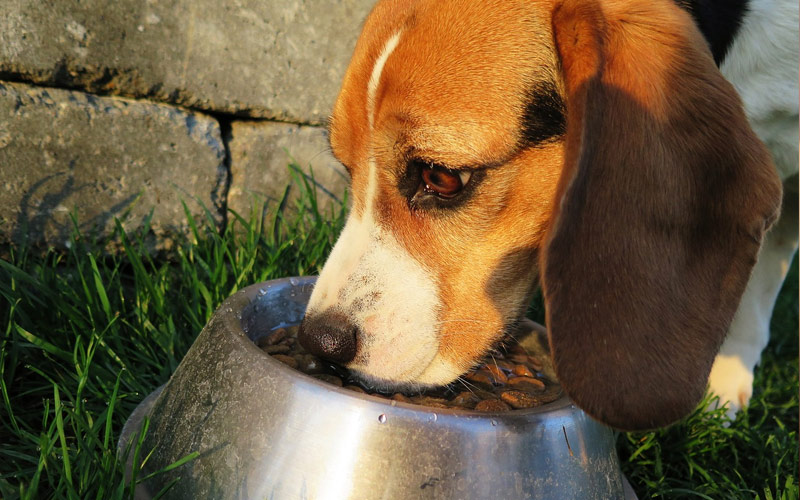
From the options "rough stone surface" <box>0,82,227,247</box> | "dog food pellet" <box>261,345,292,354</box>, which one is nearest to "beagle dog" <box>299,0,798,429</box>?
"dog food pellet" <box>261,345,292,354</box>

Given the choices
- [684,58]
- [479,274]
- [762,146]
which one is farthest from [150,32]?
[762,146]

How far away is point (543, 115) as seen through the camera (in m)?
1.91

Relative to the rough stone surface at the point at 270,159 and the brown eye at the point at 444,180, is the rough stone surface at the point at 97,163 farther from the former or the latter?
the brown eye at the point at 444,180

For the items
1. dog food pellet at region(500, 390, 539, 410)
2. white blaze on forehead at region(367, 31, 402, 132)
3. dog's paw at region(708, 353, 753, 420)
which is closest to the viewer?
dog food pellet at region(500, 390, 539, 410)

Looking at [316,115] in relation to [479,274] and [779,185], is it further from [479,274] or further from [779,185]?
[779,185]

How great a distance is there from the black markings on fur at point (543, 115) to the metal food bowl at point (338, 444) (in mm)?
673

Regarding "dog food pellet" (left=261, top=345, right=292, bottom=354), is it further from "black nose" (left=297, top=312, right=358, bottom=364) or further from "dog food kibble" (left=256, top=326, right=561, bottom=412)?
"black nose" (left=297, top=312, right=358, bottom=364)

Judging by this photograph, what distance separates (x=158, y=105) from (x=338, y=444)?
6.56 feet

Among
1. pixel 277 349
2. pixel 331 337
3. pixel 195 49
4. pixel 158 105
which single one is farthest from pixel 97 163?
pixel 331 337

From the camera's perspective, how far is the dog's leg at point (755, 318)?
2.92 meters

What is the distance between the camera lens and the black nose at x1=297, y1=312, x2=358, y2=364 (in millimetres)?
1870

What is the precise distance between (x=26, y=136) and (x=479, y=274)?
1819 millimetres

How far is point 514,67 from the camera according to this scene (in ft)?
6.26

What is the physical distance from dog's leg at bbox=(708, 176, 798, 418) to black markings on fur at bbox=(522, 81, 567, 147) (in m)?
1.44
